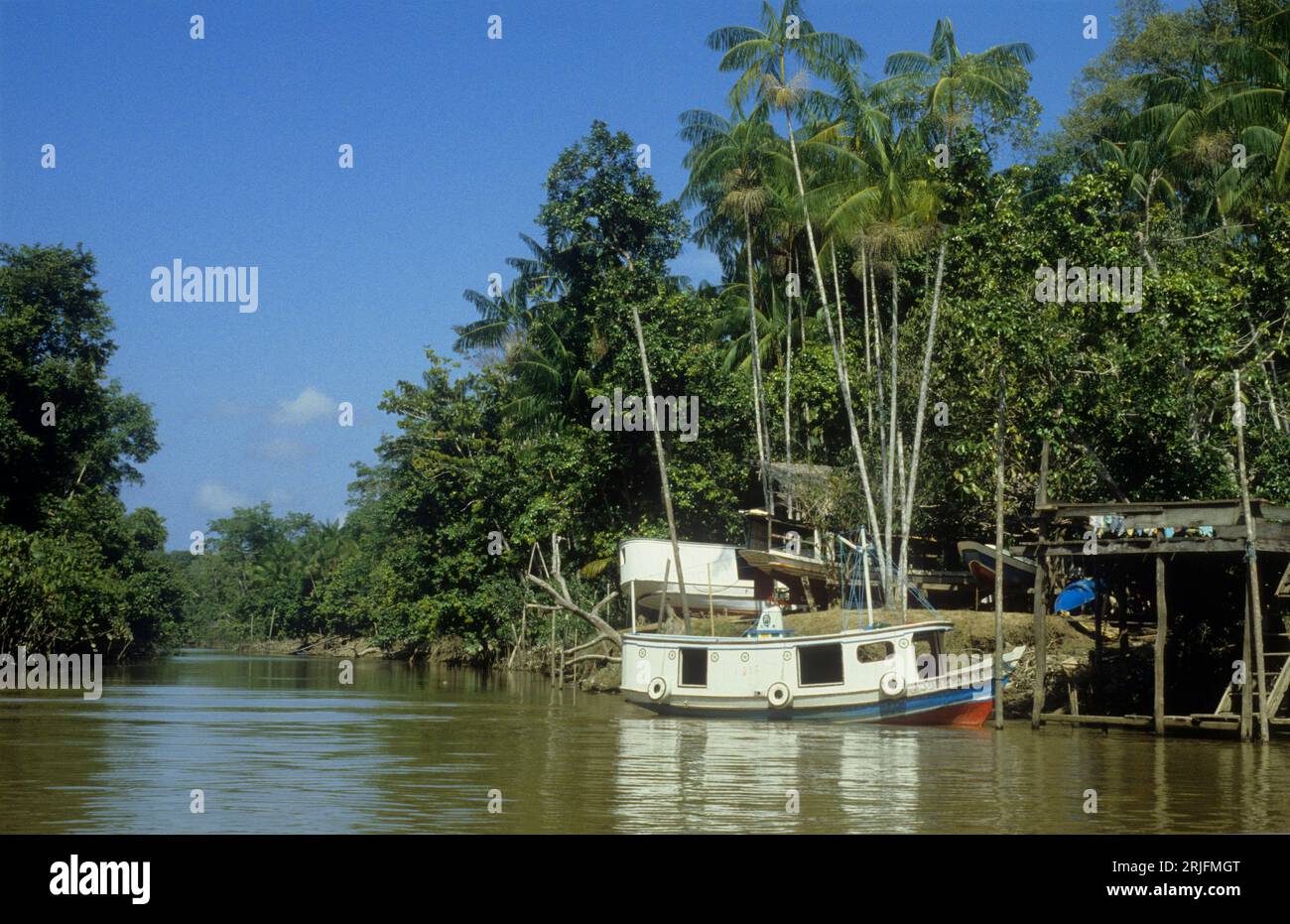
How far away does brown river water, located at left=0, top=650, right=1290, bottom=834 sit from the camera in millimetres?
14125

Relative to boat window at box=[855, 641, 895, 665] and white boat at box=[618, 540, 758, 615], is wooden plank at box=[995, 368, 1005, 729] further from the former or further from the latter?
white boat at box=[618, 540, 758, 615]

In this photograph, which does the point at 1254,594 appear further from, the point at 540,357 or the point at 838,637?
the point at 540,357

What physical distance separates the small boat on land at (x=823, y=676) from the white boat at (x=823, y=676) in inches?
0.8

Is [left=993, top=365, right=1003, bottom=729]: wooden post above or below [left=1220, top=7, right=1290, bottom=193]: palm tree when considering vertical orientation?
below

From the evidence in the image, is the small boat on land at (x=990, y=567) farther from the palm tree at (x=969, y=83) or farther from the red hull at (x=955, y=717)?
the palm tree at (x=969, y=83)

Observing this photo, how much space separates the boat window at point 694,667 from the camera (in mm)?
28297

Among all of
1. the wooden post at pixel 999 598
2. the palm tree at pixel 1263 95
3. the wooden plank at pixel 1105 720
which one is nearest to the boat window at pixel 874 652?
the wooden post at pixel 999 598

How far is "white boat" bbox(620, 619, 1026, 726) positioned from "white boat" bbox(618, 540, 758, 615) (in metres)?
6.89

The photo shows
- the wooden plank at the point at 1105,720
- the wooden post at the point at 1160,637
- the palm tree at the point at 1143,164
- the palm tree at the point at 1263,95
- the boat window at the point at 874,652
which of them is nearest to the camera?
the wooden post at the point at 1160,637

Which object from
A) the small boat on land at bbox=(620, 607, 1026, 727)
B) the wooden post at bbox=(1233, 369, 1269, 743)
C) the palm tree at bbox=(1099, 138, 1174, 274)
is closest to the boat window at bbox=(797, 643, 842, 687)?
the small boat on land at bbox=(620, 607, 1026, 727)

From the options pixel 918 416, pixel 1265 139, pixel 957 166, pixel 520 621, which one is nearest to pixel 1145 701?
pixel 918 416

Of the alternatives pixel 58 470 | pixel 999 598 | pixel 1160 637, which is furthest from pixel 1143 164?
pixel 58 470

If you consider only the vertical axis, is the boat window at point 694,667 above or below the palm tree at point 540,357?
below
